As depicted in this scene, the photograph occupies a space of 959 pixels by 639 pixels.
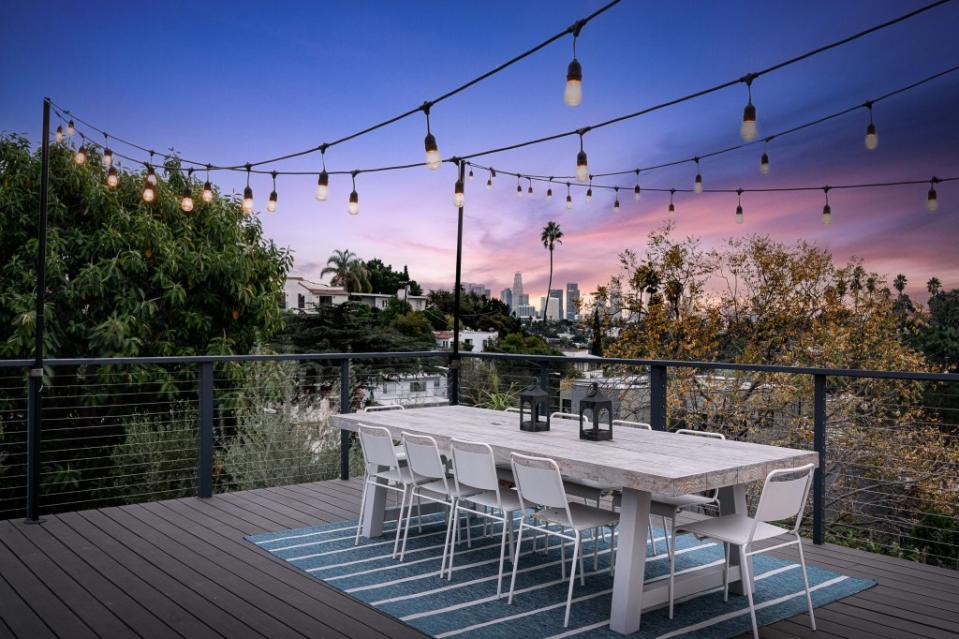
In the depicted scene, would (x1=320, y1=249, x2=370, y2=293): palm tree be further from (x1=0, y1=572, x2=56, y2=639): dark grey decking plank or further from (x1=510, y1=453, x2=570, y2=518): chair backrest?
(x1=510, y1=453, x2=570, y2=518): chair backrest

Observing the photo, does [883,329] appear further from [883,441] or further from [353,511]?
[353,511]

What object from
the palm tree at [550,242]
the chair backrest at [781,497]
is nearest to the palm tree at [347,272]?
the palm tree at [550,242]

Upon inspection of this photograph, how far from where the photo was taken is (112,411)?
10164 millimetres

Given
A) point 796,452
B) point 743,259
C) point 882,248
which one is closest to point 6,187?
point 796,452

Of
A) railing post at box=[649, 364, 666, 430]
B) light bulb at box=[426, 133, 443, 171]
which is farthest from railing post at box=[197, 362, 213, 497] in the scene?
railing post at box=[649, 364, 666, 430]

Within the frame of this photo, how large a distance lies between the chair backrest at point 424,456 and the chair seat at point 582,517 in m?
0.57

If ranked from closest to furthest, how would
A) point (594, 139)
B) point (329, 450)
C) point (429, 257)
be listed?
point (329, 450)
point (594, 139)
point (429, 257)

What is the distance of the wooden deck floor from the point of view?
306cm

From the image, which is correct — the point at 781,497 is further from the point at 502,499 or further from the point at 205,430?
the point at 205,430

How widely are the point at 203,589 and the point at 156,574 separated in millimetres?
346

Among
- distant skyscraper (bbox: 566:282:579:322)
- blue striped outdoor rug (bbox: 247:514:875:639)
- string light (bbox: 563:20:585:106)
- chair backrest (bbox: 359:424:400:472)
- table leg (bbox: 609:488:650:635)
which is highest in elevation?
string light (bbox: 563:20:585:106)

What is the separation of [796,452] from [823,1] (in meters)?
9.35

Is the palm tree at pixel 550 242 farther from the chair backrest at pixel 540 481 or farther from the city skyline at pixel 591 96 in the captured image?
the chair backrest at pixel 540 481

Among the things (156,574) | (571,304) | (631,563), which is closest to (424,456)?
(631,563)
